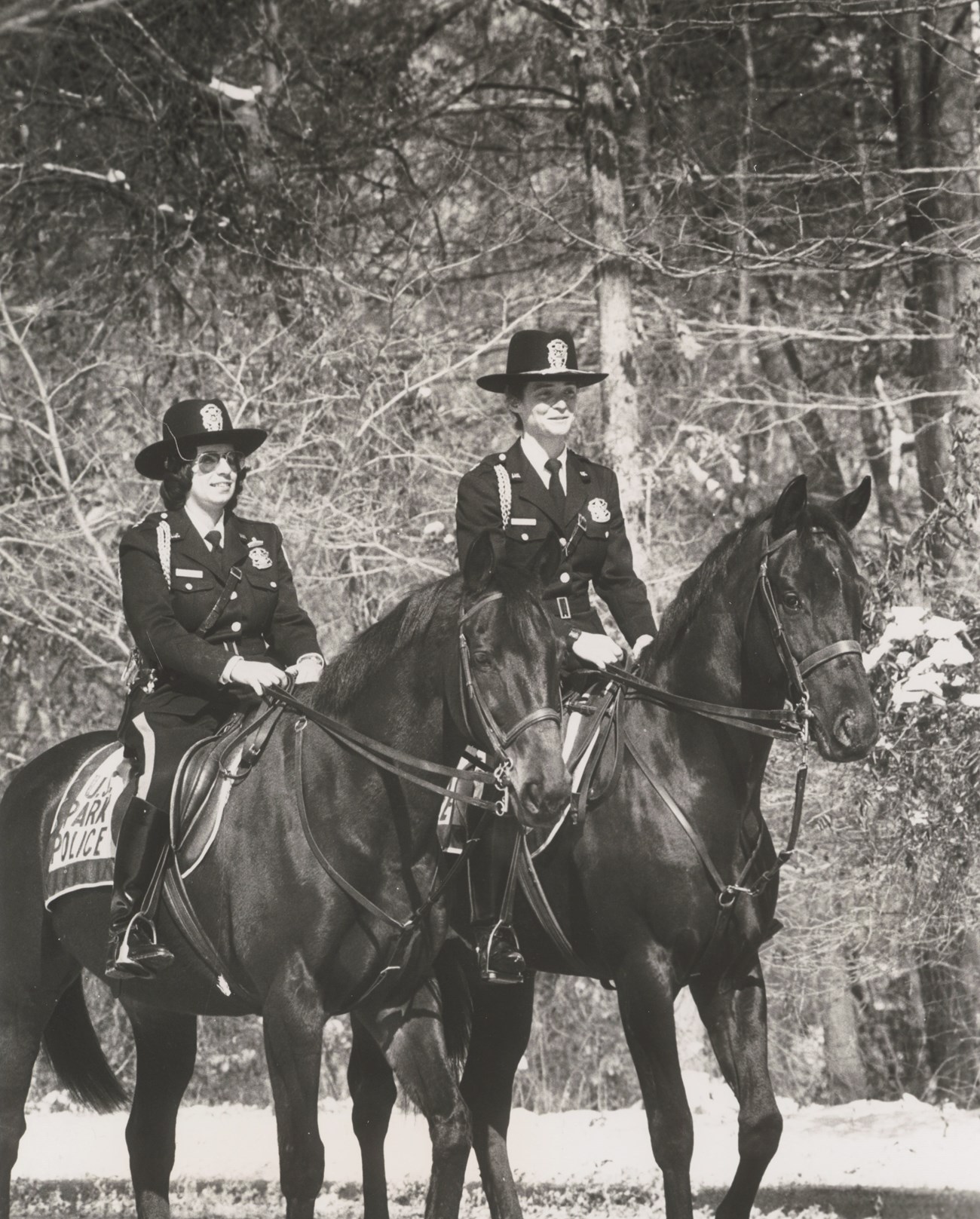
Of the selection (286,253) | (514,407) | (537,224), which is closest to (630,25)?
(537,224)

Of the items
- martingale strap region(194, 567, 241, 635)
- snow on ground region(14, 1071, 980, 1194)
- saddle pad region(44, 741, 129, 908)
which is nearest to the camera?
martingale strap region(194, 567, 241, 635)

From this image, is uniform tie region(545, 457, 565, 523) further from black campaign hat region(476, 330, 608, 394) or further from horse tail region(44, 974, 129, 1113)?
horse tail region(44, 974, 129, 1113)

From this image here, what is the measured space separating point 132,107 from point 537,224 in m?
4.38

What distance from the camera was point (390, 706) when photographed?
6.00m

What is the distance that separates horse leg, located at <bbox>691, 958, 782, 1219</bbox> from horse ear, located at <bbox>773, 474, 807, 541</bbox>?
5.24 feet

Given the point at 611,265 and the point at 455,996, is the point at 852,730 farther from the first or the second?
the point at 611,265

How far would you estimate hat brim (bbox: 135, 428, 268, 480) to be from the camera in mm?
6789

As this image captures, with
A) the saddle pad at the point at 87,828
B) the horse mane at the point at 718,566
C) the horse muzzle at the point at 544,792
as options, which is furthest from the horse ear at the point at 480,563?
the saddle pad at the point at 87,828

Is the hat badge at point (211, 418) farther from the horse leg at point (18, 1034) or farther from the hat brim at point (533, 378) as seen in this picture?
the horse leg at point (18, 1034)

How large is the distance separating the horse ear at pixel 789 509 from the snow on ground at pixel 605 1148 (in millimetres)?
3309

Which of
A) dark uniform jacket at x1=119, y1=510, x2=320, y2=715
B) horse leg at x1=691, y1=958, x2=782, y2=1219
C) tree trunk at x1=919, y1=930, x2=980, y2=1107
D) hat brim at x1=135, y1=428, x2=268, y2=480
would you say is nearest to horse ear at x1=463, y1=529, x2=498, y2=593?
dark uniform jacket at x1=119, y1=510, x2=320, y2=715

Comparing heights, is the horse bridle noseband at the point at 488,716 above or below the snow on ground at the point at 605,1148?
above

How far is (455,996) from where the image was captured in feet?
24.1

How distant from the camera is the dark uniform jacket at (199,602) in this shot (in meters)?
6.70
